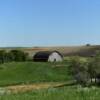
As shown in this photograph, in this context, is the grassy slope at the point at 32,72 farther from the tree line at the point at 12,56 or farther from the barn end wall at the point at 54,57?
the barn end wall at the point at 54,57

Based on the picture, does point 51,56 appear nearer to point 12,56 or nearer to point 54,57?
point 54,57

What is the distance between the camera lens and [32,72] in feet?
247

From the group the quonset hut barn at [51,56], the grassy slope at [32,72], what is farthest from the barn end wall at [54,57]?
the grassy slope at [32,72]

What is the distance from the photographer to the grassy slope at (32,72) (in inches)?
2655

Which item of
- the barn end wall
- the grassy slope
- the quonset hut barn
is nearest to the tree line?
the quonset hut barn

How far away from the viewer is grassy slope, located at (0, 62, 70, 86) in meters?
67.4

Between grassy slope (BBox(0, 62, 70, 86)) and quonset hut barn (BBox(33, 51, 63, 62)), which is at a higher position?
quonset hut barn (BBox(33, 51, 63, 62))

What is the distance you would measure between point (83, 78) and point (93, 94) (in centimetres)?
4277

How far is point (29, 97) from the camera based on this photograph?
28.8 ft

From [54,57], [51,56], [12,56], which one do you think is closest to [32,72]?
[12,56]

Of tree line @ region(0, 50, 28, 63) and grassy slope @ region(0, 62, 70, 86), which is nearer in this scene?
grassy slope @ region(0, 62, 70, 86)

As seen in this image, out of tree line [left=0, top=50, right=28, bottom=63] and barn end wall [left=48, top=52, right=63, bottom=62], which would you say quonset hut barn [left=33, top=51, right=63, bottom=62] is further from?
tree line [left=0, top=50, right=28, bottom=63]

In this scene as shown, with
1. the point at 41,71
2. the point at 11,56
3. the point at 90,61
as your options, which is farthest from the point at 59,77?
the point at 11,56

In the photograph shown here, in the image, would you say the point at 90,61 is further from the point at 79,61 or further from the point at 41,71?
the point at 41,71
